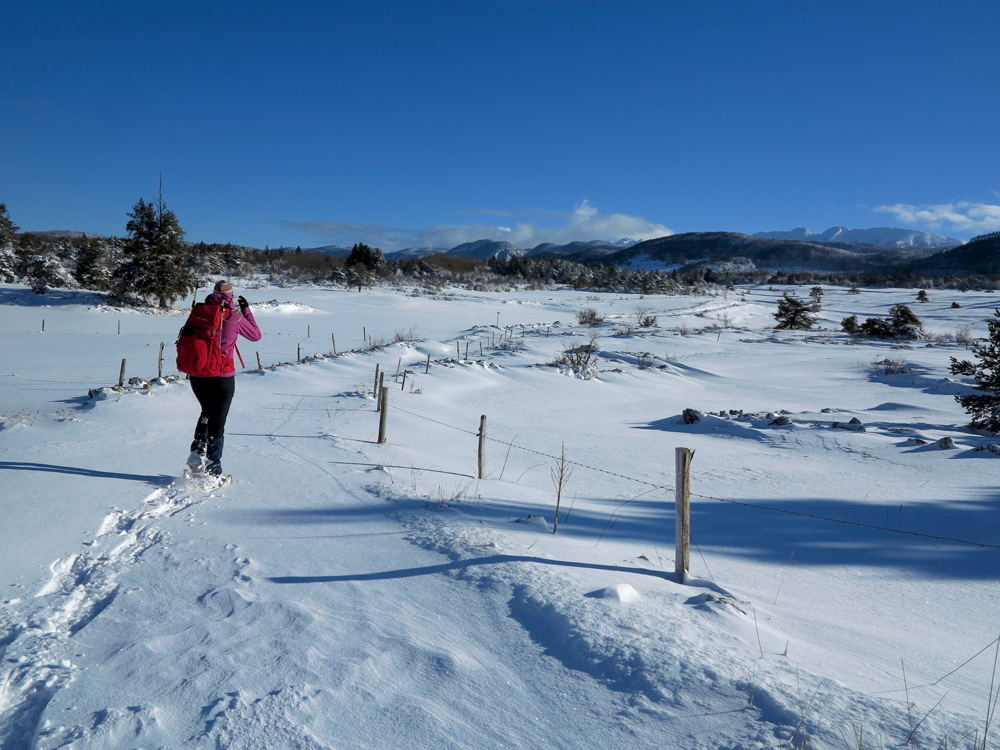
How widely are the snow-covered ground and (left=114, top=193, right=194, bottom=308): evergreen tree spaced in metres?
27.2

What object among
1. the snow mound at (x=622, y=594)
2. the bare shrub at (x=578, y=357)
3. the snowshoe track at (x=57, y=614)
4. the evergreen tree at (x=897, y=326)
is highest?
the evergreen tree at (x=897, y=326)

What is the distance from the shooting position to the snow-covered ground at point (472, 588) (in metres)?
2.17

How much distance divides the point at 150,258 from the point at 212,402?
3345cm

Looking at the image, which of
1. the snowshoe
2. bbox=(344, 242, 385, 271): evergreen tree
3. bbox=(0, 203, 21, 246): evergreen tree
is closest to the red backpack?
the snowshoe

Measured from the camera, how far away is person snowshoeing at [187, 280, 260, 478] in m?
4.90

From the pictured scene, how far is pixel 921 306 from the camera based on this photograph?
37156 mm

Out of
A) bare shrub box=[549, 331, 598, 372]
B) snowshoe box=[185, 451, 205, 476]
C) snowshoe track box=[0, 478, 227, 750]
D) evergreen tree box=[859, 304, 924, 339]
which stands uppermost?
evergreen tree box=[859, 304, 924, 339]

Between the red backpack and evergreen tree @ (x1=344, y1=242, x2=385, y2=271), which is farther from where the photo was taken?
evergreen tree @ (x1=344, y1=242, x2=385, y2=271)

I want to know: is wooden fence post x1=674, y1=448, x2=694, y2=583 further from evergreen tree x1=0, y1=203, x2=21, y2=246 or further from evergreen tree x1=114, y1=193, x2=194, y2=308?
evergreen tree x1=0, y1=203, x2=21, y2=246

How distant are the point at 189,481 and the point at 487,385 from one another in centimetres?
1042

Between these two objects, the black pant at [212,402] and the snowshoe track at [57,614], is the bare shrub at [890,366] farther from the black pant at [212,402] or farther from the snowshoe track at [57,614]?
the snowshoe track at [57,614]

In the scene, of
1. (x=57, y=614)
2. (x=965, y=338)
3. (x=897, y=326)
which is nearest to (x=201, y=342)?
(x=57, y=614)

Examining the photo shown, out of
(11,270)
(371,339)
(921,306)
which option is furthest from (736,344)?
(11,270)

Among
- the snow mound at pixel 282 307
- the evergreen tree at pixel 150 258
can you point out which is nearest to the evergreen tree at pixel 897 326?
the snow mound at pixel 282 307
